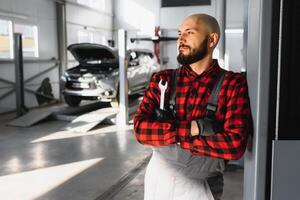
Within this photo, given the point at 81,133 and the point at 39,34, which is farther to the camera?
the point at 39,34

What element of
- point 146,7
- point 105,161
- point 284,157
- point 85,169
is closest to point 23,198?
point 85,169

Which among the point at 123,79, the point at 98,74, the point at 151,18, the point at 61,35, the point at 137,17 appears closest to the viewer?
the point at 123,79

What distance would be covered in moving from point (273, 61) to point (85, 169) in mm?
4141

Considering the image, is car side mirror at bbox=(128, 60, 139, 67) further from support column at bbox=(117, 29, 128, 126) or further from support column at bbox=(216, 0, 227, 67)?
support column at bbox=(216, 0, 227, 67)

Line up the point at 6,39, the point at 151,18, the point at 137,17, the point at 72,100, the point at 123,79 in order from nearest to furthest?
the point at 123,79, the point at 72,100, the point at 6,39, the point at 151,18, the point at 137,17

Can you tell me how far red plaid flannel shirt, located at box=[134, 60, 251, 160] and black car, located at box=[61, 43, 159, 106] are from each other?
6.85m

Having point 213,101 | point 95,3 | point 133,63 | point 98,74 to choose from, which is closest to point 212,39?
point 213,101

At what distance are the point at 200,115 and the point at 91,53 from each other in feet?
27.3

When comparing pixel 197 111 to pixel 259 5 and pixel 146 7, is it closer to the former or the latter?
pixel 259 5

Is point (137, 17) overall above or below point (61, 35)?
above

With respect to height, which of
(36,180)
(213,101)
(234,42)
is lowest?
(36,180)

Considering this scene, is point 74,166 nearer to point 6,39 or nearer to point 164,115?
point 164,115

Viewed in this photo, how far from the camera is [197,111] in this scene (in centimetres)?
141

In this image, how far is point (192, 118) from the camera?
1.41 metres
